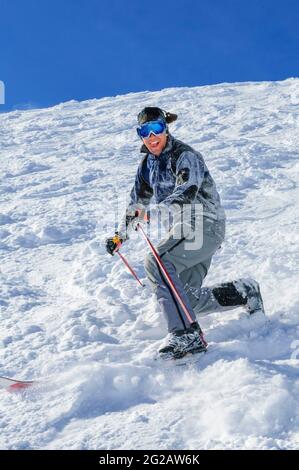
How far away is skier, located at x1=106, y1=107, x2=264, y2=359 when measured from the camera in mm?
3953

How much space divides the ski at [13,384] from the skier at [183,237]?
43.3 inches

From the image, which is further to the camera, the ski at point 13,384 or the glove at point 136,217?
the glove at point 136,217

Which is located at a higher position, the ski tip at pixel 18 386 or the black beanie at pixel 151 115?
the black beanie at pixel 151 115

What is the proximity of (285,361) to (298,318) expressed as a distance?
0.73m

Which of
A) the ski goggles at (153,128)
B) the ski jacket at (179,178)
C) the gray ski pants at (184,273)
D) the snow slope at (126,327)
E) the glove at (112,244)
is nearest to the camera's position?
the snow slope at (126,327)

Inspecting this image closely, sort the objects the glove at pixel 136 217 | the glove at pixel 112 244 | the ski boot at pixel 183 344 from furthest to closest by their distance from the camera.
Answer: the glove at pixel 136 217 < the glove at pixel 112 244 < the ski boot at pixel 183 344

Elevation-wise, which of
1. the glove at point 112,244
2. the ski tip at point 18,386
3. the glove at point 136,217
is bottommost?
the ski tip at point 18,386

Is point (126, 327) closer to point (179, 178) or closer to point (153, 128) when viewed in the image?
point (179, 178)

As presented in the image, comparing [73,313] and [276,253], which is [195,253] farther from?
[276,253]

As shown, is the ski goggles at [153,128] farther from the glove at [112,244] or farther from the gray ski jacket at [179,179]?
the glove at [112,244]

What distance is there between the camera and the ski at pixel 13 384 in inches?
137

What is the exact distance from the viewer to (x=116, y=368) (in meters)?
3.54

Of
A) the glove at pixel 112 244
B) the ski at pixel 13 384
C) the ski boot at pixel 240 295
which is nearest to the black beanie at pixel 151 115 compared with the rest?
the glove at pixel 112 244

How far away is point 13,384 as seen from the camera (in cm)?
352
